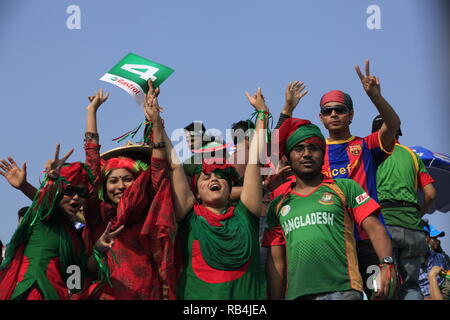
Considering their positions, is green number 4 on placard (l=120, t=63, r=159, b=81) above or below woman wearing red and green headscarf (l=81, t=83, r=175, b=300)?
above

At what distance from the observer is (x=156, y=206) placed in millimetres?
5797

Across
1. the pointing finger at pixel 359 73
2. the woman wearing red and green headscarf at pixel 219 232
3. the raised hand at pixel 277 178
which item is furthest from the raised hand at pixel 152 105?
the pointing finger at pixel 359 73

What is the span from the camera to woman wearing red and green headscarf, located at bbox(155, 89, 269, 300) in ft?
18.3

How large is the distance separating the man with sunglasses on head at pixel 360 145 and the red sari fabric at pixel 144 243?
1574 mm

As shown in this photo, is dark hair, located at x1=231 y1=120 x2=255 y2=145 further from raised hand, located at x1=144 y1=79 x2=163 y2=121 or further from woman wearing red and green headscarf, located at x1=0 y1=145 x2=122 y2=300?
woman wearing red and green headscarf, located at x1=0 y1=145 x2=122 y2=300

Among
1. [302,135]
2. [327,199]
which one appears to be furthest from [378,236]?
[302,135]

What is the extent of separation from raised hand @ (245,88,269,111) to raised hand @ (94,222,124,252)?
1.51m

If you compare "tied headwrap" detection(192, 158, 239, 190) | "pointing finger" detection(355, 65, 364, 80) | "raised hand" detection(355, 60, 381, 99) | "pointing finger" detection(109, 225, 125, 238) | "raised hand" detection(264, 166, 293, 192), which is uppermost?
"pointing finger" detection(355, 65, 364, 80)

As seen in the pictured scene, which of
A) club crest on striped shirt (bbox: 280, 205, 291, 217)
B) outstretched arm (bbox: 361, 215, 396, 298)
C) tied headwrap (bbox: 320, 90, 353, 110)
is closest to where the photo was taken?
outstretched arm (bbox: 361, 215, 396, 298)

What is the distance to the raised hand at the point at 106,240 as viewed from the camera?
5645mm

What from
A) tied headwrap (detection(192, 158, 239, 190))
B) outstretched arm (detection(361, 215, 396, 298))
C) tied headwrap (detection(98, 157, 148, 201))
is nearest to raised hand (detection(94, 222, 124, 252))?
tied headwrap (detection(98, 157, 148, 201))

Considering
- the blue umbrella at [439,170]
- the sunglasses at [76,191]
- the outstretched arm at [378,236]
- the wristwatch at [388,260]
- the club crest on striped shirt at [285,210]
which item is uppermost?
the sunglasses at [76,191]

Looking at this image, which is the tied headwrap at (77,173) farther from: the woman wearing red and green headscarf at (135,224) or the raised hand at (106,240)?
the raised hand at (106,240)
